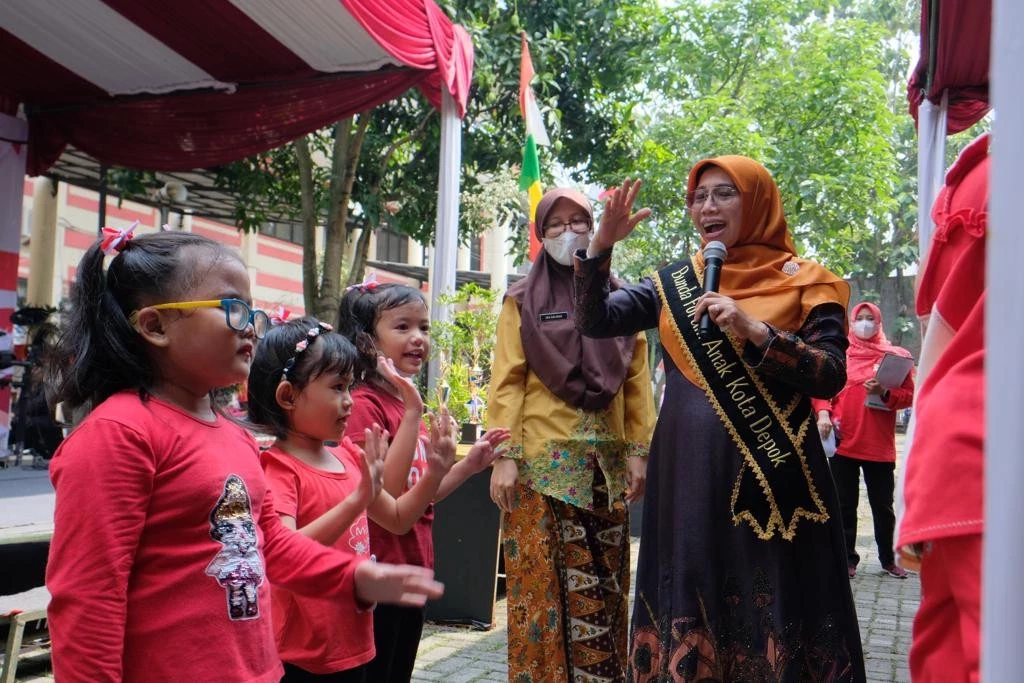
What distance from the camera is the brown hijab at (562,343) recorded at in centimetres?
346

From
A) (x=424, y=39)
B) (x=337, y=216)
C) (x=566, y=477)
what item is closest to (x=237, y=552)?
(x=566, y=477)

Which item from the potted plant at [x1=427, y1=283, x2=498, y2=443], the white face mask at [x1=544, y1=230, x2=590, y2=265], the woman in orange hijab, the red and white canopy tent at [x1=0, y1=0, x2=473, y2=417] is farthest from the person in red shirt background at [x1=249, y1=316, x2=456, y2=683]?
the red and white canopy tent at [x1=0, y1=0, x2=473, y2=417]

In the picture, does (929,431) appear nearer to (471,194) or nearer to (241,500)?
(241,500)

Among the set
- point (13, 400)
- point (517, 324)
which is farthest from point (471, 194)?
point (517, 324)

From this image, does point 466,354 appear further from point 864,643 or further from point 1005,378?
point 1005,378

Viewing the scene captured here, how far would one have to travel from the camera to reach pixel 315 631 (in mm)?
2443

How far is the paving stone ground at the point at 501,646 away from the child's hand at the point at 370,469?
2.28m

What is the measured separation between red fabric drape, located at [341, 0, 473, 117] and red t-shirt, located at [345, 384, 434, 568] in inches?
157

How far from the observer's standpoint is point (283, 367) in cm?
266

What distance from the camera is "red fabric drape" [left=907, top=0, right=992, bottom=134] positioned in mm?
5793

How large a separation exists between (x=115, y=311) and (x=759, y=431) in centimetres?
168

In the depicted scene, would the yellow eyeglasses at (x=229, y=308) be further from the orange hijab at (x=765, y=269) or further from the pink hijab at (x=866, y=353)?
the pink hijab at (x=866, y=353)

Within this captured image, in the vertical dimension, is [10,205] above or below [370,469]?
above

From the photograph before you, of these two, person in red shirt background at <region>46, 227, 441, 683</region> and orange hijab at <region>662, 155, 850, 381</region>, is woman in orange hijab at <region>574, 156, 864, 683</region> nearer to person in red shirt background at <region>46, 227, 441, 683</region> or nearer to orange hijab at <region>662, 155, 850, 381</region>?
orange hijab at <region>662, 155, 850, 381</region>
